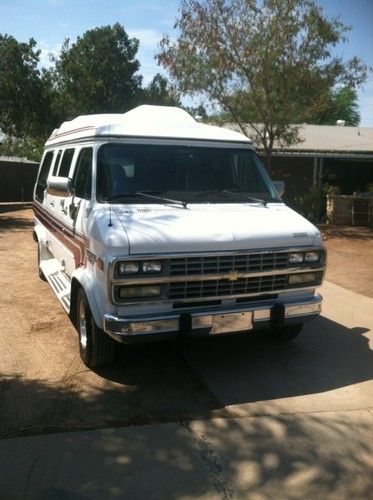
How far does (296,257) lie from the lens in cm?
469

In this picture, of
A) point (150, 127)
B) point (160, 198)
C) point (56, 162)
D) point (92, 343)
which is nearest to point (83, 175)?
point (150, 127)

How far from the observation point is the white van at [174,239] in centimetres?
420

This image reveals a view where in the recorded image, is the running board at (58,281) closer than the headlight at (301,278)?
No

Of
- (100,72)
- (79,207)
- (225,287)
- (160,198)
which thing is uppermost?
(100,72)

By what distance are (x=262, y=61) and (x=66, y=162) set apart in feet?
32.1

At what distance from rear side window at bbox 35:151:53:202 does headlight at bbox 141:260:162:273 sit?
4117mm

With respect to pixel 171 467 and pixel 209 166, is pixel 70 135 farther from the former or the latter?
pixel 171 467

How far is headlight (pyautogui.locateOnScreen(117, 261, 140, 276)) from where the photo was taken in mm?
4086

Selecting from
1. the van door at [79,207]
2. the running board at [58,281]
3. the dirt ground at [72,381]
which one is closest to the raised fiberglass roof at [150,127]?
the van door at [79,207]

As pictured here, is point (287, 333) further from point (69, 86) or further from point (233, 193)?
point (69, 86)

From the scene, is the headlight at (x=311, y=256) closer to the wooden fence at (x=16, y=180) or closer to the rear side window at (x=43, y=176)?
the rear side window at (x=43, y=176)

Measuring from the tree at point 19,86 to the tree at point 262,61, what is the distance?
950 centimetres

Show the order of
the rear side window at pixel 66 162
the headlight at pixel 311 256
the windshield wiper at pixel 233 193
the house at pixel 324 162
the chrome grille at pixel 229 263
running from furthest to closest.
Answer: the house at pixel 324 162 < the rear side window at pixel 66 162 < the windshield wiper at pixel 233 193 < the headlight at pixel 311 256 < the chrome grille at pixel 229 263

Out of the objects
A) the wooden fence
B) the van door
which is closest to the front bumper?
the van door
